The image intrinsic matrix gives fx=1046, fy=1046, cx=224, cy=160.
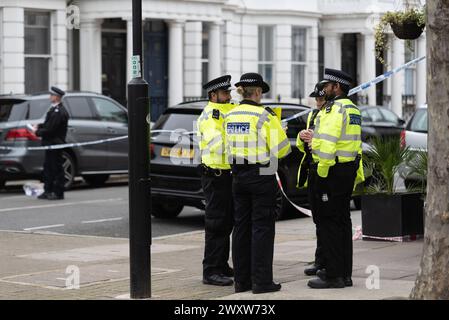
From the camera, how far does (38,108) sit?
19406 mm

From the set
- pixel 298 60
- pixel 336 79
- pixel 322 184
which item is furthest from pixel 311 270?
pixel 298 60

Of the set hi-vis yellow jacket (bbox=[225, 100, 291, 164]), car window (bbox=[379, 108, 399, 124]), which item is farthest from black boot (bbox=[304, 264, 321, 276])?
car window (bbox=[379, 108, 399, 124])

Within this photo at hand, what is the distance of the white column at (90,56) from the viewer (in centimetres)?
2891

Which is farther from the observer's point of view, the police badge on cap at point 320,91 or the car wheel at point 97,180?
the car wheel at point 97,180

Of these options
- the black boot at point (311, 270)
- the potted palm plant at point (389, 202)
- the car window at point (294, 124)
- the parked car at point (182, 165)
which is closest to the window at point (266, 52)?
the car window at point (294, 124)

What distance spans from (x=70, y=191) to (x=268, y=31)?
16037 mm

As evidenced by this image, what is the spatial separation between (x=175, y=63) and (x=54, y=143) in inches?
484

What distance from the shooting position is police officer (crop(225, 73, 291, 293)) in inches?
352

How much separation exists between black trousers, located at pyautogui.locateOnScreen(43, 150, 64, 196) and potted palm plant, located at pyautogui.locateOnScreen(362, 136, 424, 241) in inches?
283

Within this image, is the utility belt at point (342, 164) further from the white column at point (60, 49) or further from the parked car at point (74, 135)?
the white column at point (60, 49)

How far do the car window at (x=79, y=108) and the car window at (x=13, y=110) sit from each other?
1141 millimetres

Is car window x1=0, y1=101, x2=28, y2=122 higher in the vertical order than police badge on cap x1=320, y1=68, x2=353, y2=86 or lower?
lower

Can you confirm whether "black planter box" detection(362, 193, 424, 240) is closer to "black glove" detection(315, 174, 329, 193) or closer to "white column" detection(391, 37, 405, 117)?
"black glove" detection(315, 174, 329, 193)

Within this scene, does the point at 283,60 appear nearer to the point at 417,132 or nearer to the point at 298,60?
the point at 298,60
